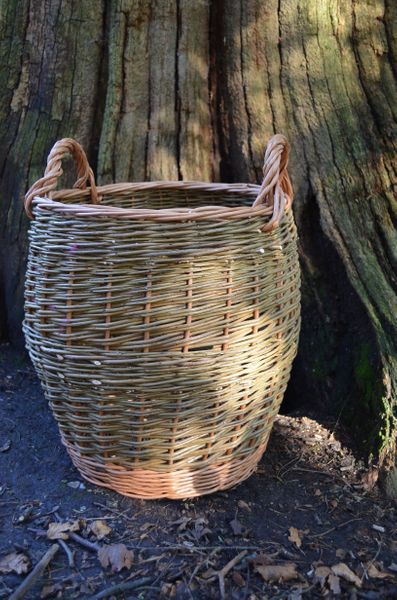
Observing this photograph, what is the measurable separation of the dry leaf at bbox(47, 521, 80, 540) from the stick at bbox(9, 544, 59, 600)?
4 cm

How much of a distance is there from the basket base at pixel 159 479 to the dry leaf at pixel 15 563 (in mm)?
343

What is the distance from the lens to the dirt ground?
163 centimetres

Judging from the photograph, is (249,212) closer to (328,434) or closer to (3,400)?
(328,434)

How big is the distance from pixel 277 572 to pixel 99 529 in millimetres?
547

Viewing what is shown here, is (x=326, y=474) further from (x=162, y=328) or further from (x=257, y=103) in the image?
(x=257, y=103)

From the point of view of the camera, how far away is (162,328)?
1.67m

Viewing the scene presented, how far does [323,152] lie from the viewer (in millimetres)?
2557

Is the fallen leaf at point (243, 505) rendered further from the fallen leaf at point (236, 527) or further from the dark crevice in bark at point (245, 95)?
the dark crevice in bark at point (245, 95)

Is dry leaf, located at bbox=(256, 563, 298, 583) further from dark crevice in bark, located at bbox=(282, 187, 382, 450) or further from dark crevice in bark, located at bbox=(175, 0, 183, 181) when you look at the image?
dark crevice in bark, located at bbox=(175, 0, 183, 181)

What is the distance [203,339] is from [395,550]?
915 mm

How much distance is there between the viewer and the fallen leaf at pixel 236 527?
182 centimetres

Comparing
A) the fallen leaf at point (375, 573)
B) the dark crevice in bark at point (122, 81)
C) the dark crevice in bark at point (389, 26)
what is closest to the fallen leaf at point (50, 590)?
the fallen leaf at point (375, 573)

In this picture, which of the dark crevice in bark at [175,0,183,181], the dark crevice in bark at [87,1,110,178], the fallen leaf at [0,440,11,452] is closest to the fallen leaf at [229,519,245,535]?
the fallen leaf at [0,440,11,452]

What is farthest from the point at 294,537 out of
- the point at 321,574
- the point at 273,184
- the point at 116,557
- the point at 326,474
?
the point at 273,184
